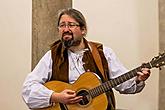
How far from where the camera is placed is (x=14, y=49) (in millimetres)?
4227

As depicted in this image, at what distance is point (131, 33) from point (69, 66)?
102 centimetres

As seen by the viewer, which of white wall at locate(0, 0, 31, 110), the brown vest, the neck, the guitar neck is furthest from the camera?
white wall at locate(0, 0, 31, 110)

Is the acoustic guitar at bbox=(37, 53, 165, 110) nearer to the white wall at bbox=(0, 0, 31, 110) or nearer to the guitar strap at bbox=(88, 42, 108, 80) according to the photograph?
the guitar strap at bbox=(88, 42, 108, 80)

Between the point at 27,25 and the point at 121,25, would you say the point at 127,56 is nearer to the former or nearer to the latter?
the point at 121,25

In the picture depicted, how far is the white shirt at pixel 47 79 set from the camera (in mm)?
2570

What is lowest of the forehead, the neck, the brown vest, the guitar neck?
the guitar neck

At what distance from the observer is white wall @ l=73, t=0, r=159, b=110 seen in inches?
134

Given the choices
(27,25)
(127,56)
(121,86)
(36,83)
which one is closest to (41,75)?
(36,83)

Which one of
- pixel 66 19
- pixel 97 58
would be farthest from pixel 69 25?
pixel 97 58

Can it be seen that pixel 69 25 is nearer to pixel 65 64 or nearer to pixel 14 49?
pixel 65 64

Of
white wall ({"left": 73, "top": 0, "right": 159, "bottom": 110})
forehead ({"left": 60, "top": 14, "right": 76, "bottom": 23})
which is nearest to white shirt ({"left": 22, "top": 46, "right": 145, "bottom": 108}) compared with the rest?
forehead ({"left": 60, "top": 14, "right": 76, "bottom": 23})

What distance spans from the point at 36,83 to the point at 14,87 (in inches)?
66.9

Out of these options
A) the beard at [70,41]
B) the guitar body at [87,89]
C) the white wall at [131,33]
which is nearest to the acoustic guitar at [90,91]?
the guitar body at [87,89]

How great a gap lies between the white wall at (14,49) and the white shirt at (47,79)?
1511mm
